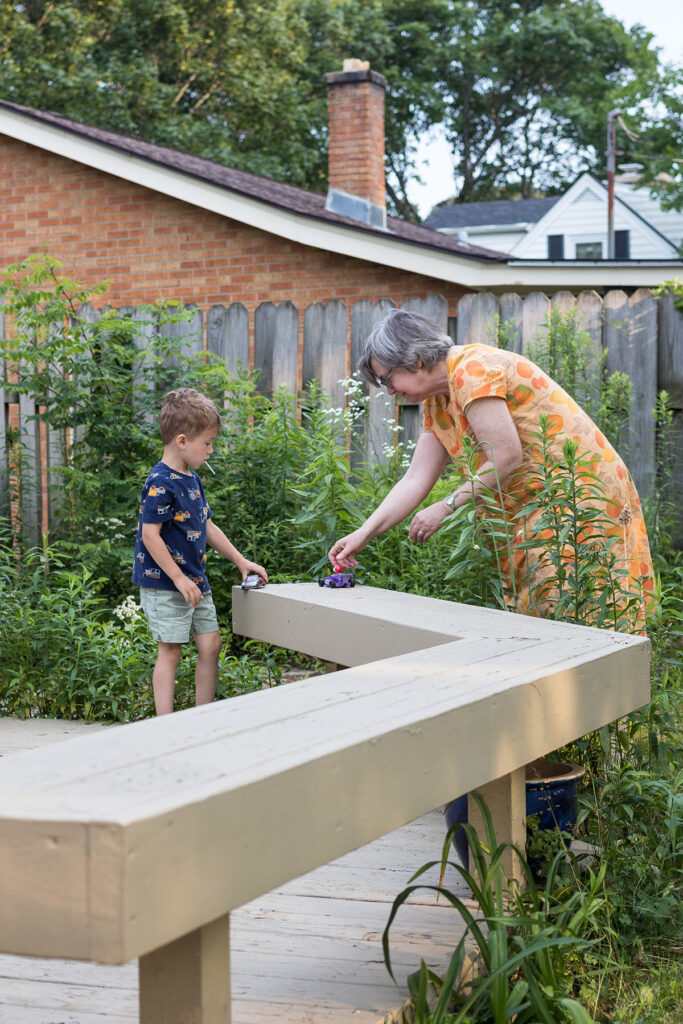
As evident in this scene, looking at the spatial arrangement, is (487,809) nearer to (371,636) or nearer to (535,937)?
(535,937)

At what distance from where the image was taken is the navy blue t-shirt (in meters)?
4.02

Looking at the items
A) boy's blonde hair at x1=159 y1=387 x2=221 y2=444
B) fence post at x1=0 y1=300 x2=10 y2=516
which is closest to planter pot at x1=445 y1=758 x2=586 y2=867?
boy's blonde hair at x1=159 y1=387 x2=221 y2=444

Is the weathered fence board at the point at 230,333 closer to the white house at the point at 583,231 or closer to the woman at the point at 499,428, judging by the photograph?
the woman at the point at 499,428

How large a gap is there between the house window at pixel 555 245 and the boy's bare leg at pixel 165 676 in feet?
78.6

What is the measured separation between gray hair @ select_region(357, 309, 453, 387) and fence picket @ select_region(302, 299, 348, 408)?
3.51 metres

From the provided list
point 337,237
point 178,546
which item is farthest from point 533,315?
point 337,237

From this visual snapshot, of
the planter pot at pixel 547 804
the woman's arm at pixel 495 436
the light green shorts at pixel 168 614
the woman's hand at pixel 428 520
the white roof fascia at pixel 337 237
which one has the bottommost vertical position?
the planter pot at pixel 547 804

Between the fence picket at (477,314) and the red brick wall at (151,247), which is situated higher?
the red brick wall at (151,247)

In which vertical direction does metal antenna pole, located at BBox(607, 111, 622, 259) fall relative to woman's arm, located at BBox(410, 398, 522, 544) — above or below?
above

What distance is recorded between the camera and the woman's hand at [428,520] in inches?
134

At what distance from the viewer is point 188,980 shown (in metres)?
1.57

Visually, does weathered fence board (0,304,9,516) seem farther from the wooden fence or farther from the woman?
the woman

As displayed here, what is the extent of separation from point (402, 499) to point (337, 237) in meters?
7.55

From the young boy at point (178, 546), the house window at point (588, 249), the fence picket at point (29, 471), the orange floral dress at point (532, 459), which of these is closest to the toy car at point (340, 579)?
the young boy at point (178, 546)
